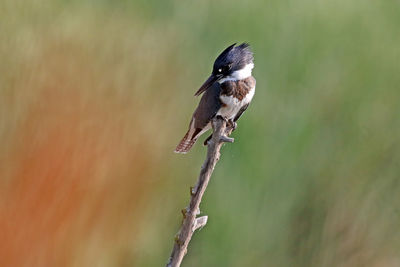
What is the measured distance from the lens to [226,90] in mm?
2238

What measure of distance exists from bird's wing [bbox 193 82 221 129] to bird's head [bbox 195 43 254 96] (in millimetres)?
26

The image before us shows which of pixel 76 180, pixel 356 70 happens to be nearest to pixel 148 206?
pixel 76 180

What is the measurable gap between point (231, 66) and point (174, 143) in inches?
18.3

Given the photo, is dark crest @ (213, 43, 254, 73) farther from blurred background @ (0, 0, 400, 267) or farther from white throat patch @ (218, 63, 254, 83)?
blurred background @ (0, 0, 400, 267)

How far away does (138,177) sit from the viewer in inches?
101

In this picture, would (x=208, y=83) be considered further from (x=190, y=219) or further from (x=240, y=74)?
(x=190, y=219)

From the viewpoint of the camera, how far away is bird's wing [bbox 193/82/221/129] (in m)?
2.20

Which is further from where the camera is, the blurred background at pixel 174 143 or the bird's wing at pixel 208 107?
the blurred background at pixel 174 143

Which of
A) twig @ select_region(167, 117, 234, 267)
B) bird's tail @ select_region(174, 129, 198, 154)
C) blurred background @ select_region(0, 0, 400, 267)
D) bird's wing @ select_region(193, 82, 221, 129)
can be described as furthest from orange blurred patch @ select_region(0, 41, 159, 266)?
twig @ select_region(167, 117, 234, 267)

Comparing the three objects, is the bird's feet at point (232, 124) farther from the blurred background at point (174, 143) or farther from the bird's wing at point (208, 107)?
the blurred background at point (174, 143)

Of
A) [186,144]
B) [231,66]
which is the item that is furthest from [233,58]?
[186,144]

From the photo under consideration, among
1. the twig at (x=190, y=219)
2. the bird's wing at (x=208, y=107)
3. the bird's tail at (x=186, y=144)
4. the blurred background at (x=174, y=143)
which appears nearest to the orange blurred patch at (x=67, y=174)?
the blurred background at (x=174, y=143)

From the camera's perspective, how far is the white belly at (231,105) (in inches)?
88.2

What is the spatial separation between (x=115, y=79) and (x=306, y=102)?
74 centimetres
